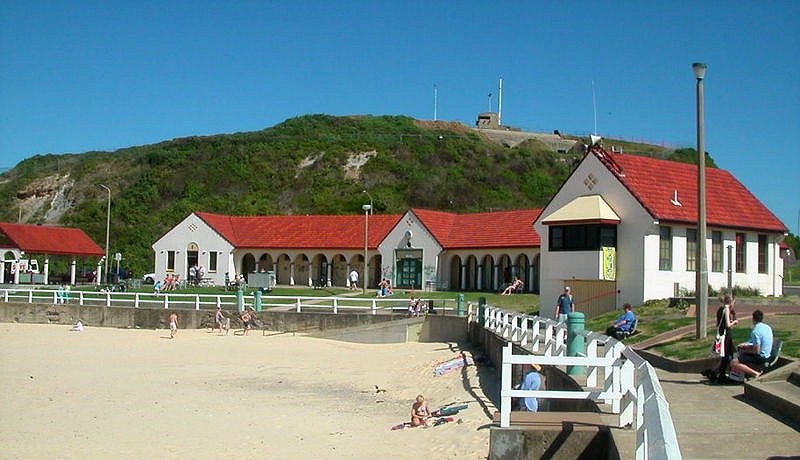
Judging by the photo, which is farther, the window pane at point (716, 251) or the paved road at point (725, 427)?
the window pane at point (716, 251)

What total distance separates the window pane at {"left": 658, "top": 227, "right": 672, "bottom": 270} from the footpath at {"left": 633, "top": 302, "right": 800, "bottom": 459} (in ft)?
52.5

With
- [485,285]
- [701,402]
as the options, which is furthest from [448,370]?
[485,285]

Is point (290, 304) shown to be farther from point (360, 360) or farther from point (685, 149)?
point (685, 149)

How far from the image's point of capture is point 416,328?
34.7 meters

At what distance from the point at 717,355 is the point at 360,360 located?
643 inches

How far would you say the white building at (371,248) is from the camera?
160 ft

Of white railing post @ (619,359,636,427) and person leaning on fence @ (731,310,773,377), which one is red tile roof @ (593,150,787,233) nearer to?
person leaning on fence @ (731,310,773,377)

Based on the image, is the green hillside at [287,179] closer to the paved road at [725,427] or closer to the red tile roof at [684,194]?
the red tile roof at [684,194]

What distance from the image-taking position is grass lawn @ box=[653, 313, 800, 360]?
619 inches

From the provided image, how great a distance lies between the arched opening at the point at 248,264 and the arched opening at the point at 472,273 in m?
15.4

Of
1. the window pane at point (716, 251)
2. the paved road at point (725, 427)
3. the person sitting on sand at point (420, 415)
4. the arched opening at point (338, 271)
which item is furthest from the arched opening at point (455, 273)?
the paved road at point (725, 427)

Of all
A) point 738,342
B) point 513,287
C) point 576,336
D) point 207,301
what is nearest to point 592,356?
point 576,336

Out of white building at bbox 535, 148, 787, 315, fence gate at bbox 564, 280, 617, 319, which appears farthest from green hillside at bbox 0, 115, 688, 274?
fence gate at bbox 564, 280, 617, 319

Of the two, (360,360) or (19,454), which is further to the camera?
(360,360)
